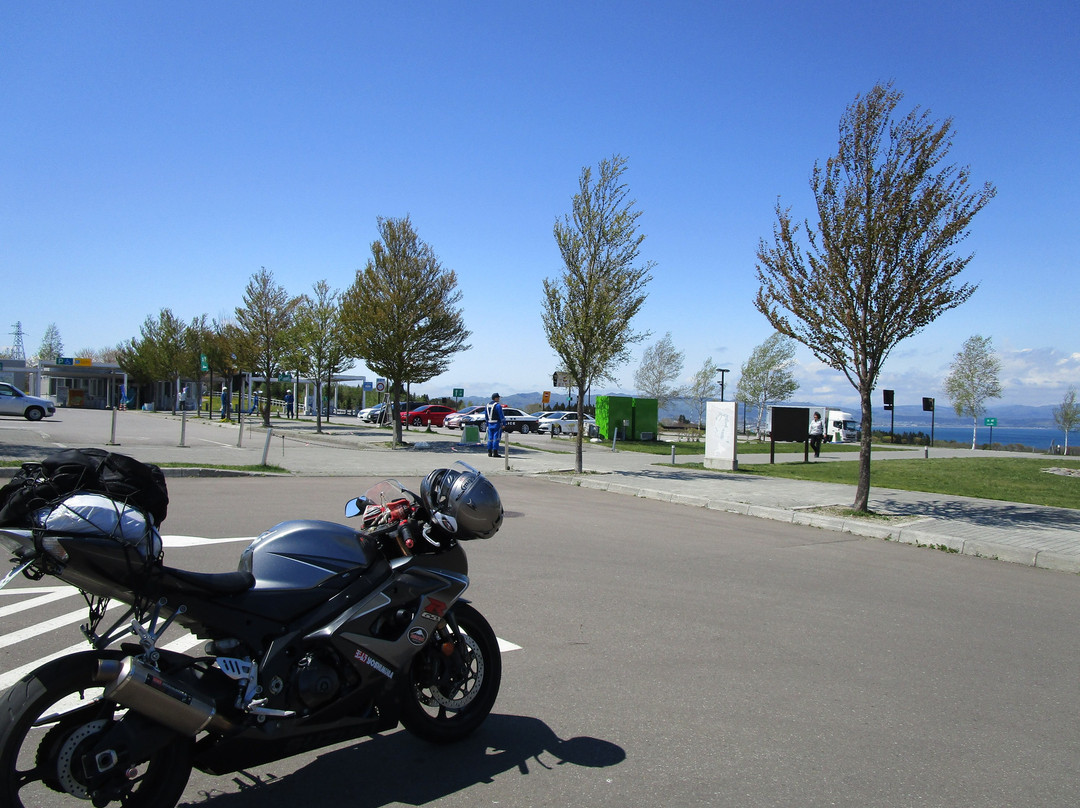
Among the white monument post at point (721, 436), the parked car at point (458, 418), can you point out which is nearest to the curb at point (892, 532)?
the white monument post at point (721, 436)

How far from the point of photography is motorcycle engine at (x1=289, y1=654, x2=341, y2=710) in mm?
3152

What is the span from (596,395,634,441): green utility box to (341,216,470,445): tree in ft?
38.1

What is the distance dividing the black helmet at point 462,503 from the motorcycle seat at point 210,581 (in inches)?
35.6

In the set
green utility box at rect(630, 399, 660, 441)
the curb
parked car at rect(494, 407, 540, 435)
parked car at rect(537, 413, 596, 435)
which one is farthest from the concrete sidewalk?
parked car at rect(494, 407, 540, 435)

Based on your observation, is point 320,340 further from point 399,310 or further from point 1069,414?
point 1069,414

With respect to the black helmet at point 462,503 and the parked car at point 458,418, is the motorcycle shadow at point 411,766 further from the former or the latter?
the parked car at point 458,418

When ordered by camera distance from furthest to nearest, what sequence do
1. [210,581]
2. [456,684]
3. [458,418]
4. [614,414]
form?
1. [458,418]
2. [614,414]
3. [456,684]
4. [210,581]

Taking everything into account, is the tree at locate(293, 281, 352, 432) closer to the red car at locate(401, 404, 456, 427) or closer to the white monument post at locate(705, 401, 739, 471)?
the red car at locate(401, 404, 456, 427)

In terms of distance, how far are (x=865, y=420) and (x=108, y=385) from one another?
69779mm

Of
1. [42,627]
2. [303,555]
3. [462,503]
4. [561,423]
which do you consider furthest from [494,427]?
[303,555]

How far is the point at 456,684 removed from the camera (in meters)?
3.84

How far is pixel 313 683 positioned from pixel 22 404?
41956 millimetres

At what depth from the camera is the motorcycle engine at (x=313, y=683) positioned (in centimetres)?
315

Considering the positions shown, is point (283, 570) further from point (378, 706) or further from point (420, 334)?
point (420, 334)
